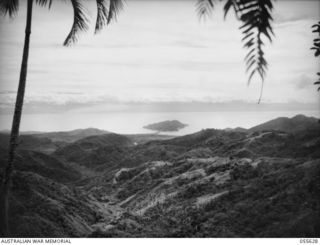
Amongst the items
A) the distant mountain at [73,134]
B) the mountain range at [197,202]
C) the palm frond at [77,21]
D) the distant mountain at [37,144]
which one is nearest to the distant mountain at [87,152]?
the distant mountain at [37,144]

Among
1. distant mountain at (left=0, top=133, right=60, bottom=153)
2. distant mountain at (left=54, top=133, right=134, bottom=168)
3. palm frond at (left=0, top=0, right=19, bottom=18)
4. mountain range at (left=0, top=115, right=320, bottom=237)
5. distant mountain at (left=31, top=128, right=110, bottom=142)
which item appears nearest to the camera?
palm frond at (left=0, top=0, right=19, bottom=18)

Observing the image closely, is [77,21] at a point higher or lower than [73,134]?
higher

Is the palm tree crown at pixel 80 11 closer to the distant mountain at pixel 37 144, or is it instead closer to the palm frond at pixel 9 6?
the palm frond at pixel 9 6

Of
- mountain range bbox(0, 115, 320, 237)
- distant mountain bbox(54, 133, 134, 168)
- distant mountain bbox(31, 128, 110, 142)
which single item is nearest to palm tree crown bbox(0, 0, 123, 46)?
mountain range bbox(0, 115, 320, 237)

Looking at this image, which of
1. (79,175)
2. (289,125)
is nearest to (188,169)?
(79,175)

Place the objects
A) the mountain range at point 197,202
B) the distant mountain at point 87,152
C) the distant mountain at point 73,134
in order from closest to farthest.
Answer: the mountain range at point 197,202 < the distant mountain at point 87,152 < the distant mountain at point 73,134

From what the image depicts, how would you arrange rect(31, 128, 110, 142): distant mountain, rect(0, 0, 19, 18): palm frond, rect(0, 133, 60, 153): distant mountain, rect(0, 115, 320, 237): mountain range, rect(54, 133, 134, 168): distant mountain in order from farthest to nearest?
1. rect(31, 128, 110, 142): distant mountain
2. rect(0, 133, 60, 153): distant mountain
3. rect(54, 133, 134, 168): distant mountain
4. rect(0, 115, 320, 237): mountain range
5. rect(0, 0, 19, 18): palm frond

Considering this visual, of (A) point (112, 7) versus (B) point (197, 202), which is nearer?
(A) point (112, 7)

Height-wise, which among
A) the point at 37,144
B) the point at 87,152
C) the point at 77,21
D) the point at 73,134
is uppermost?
the point at 77,21

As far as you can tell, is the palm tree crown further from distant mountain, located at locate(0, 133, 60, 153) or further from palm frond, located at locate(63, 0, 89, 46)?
distant mountain, located at locate(0, 133, 60, 153)

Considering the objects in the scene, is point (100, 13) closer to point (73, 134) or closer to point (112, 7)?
point (112, 7)

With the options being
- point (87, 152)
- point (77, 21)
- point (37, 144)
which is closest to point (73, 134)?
point (37, 144)
